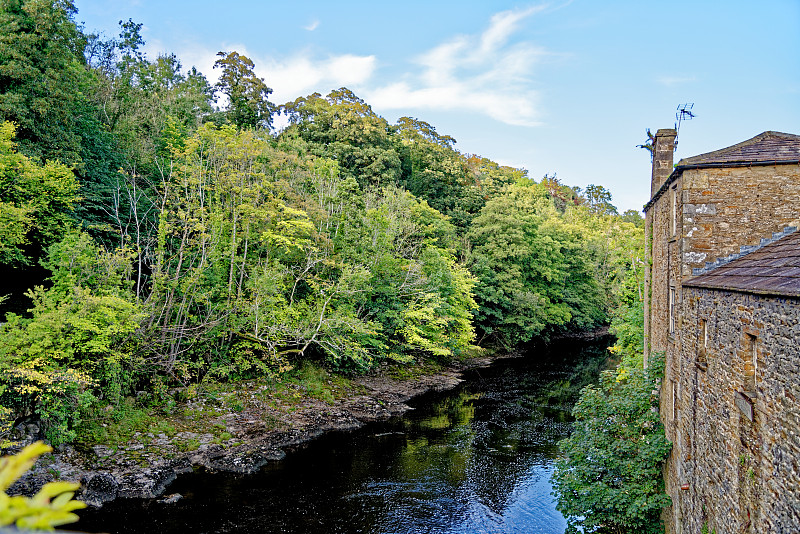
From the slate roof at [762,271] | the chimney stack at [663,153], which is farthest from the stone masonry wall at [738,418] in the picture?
the chimney stack at [663,153]

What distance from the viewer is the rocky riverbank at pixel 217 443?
13.9 metres

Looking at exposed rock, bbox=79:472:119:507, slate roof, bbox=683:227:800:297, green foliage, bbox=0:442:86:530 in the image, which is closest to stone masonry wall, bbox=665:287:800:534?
slate roof, bbox=683:227:800:297

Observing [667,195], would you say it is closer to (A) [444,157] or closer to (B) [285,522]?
(B) [285,522]

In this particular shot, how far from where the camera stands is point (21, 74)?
688 inches

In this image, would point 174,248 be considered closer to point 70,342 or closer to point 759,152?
point 70,342

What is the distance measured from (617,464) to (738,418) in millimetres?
5575

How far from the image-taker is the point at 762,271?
7.51m

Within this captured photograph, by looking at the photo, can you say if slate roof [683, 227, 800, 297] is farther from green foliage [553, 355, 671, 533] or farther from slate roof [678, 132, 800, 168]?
green foliage [553, 355, 671, 533]

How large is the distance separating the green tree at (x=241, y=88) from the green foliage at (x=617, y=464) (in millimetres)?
31648

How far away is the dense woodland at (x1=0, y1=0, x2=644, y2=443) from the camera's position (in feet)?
51.9

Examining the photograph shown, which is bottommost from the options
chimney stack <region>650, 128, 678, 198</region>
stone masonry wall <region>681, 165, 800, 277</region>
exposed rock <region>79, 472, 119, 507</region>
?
exposed rock <region>79, 472, 119, 507</region>

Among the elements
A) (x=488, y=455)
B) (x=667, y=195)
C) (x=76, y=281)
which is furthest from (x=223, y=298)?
(x=667, y=195)

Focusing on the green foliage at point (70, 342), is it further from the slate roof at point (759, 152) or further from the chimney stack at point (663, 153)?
the chimney stack at point (663, 153)

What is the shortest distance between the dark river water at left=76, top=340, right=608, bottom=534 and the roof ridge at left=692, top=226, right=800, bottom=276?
7859mm
